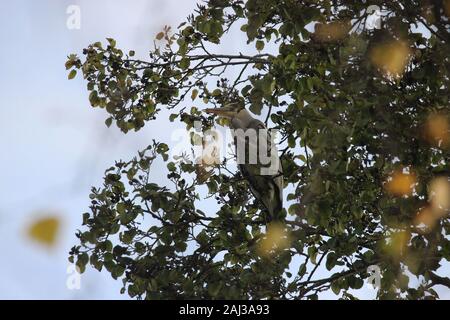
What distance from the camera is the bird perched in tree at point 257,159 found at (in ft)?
30.3

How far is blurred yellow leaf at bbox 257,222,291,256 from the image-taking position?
655 centimetres

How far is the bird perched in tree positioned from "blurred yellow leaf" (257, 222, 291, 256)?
2123 mm

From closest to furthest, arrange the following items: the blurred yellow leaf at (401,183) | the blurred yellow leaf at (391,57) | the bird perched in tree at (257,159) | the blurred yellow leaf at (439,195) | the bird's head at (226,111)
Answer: the blurred yellow leaf at (439,195) → the blurred yellow leaf at (401,183) → the blurred yellow leaf at (391,57) → the bird's head at (226,111) → the bird perched in tree at (257,159)

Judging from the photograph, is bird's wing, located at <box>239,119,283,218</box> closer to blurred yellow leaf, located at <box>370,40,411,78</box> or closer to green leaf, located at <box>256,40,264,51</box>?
green leaf, located at <box>256,40,264,51</box>

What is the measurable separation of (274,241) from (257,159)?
328 centimetres

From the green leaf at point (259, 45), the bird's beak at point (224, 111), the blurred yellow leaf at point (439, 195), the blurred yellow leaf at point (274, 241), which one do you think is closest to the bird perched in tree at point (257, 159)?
the bird's beak at point (224, 111)

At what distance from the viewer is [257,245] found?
675cm

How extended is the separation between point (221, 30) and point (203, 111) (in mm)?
1108

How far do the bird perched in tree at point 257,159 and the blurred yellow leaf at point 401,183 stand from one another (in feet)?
9.20

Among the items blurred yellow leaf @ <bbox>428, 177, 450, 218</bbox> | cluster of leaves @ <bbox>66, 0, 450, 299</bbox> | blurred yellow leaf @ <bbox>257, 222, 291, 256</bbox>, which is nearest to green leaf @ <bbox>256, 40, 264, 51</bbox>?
cluster of leaves @ <bbox>66, 0, 450, 299</bbox>

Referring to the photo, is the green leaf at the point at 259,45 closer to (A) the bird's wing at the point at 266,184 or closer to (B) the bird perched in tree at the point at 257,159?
(B) the bird perched in tree at the point at 257,159

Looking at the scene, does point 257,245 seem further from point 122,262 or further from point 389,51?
point 389,51

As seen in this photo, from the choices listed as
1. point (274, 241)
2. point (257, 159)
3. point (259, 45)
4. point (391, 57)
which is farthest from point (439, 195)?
point (257, 159)
